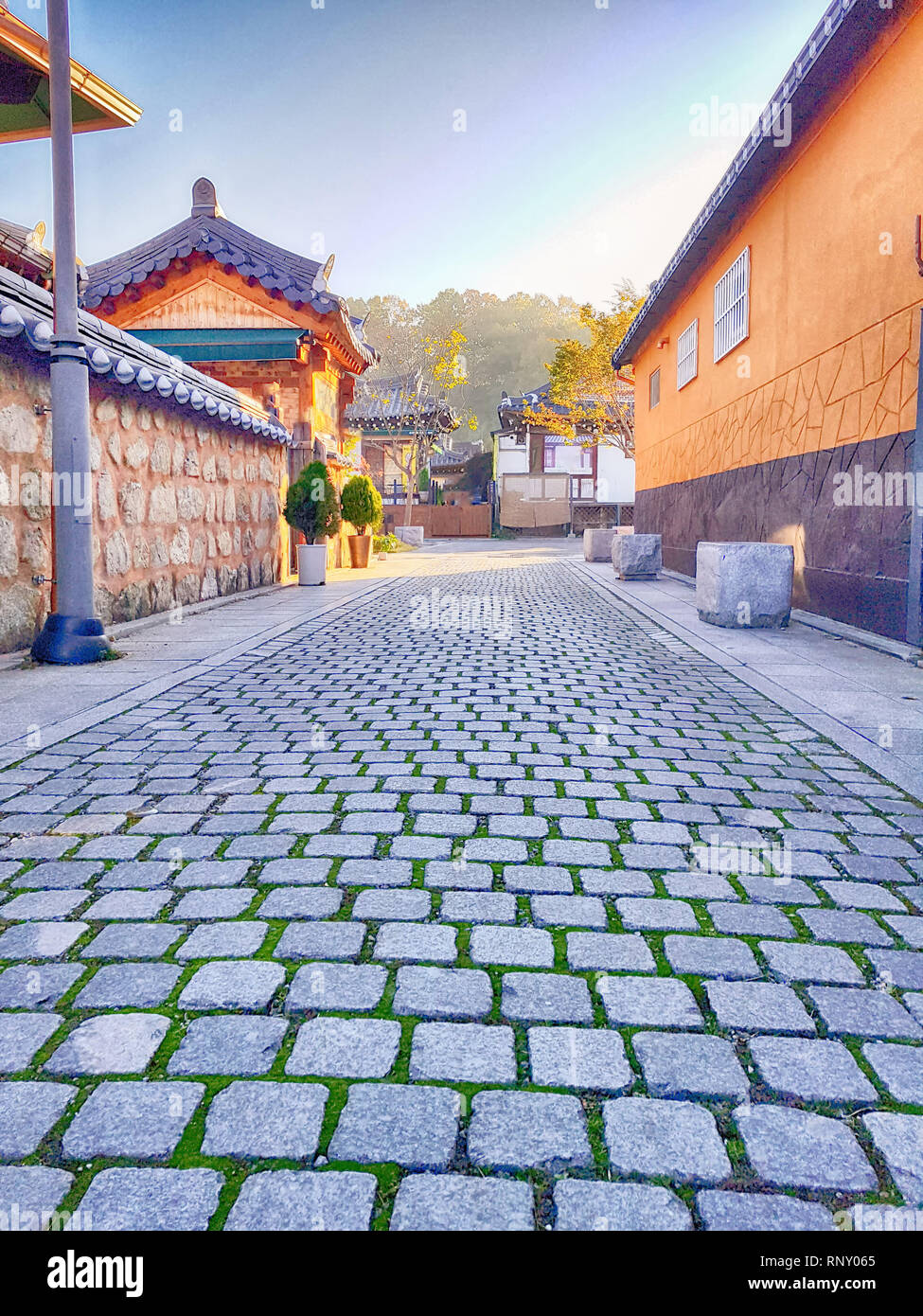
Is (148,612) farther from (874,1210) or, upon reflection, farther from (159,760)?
(874,1210)

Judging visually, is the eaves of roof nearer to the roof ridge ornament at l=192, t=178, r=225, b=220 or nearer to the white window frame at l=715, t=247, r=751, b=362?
the roof ridge ornament at l=192, t=178, r=225, b=220

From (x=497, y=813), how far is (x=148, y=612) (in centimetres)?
631

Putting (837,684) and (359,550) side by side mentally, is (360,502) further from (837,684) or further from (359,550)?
(837,684)

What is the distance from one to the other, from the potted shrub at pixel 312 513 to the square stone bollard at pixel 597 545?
7223mm

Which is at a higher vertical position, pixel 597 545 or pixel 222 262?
pixel 222 262

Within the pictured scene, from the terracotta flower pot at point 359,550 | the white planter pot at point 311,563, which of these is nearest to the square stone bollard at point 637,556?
the white planter pot at point 311,563

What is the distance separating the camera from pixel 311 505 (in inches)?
482

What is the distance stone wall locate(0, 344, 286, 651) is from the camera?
6059mm

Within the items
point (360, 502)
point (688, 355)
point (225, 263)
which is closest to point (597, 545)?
point (688, 355)

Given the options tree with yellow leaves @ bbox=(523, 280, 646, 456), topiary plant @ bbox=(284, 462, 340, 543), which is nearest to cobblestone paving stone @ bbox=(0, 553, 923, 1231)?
topiary plant @ bbox=(284, 462, 340, 543)

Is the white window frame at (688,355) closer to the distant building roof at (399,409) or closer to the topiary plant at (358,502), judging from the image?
the topiary plant at (358,502)

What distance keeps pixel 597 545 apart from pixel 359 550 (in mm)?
5115

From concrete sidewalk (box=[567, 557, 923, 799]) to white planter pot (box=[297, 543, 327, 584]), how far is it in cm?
569
